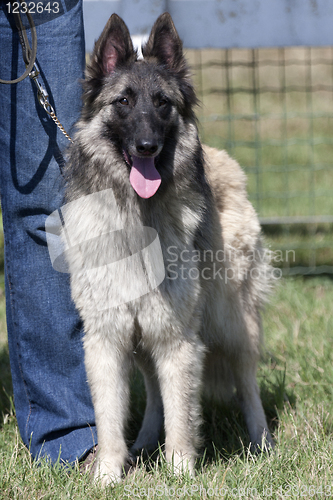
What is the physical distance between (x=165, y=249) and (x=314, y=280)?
3011 millimetres

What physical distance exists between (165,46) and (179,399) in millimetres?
1595

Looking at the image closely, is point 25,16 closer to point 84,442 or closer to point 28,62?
point 28,62

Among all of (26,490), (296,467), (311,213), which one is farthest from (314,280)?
(26,490)

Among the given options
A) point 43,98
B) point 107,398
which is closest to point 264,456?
point 107,398

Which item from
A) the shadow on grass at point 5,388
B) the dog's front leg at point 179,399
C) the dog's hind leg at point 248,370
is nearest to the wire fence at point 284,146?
the dog's hind leg at point 248,370

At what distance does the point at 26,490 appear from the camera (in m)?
2.02

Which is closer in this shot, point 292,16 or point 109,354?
point 109,354

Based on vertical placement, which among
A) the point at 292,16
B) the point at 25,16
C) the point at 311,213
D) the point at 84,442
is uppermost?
the point at 292,16

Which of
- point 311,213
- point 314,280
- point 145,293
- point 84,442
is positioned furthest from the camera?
point 311,213

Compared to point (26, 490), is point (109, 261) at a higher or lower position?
higher

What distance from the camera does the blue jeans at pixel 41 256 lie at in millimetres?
2256

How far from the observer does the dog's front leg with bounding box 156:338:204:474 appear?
2.23 metres

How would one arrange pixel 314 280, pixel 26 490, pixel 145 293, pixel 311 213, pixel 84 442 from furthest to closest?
pixel 311 213 → pixel 314 280 → pixel 84 442 → pixel 145 293 → pixel 26 490

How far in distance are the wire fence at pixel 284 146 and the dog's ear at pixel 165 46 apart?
0.57 meters
